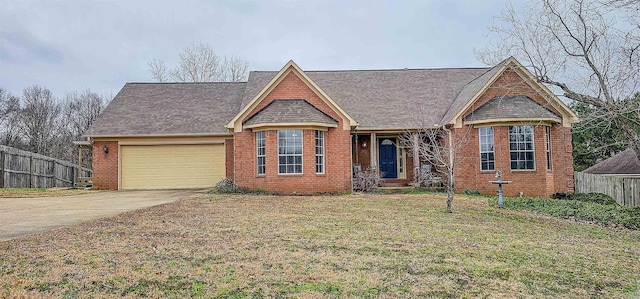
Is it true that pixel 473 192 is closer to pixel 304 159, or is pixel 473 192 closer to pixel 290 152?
pixel 304 159

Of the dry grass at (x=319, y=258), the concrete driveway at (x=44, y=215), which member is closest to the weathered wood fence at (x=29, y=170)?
the concrete driveway at (x=44, y=215)

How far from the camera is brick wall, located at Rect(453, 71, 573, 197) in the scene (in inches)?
653

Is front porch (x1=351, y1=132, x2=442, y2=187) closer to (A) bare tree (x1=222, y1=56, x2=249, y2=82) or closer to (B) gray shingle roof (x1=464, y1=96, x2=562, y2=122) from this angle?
(B) gray shingle roof (x1=464, y1=96, x2=562, y2=122)

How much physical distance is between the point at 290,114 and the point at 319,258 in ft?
36.3

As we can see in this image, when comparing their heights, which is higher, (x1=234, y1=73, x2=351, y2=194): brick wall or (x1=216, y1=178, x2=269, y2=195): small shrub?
(x1=234, y1=73, x2=351, y2=194): brick wall

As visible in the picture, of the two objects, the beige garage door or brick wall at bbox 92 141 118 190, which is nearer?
brick wall at bbox 92 141 118 190

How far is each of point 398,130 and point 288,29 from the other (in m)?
9.72

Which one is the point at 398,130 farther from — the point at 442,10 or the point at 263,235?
the point at 263,235

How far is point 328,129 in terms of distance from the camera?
17266mm

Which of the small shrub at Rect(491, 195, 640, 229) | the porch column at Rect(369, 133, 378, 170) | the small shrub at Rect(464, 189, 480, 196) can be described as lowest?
the small shrub at Rect(491, 195, 640, 229)

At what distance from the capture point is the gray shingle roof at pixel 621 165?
2748cm

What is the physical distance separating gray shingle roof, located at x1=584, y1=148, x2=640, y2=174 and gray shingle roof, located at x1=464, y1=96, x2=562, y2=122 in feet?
47.3

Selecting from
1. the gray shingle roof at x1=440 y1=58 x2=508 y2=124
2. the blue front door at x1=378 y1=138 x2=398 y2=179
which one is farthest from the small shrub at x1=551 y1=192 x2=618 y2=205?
the blue front door at x1=378 y1=138 x2=398 y2=179

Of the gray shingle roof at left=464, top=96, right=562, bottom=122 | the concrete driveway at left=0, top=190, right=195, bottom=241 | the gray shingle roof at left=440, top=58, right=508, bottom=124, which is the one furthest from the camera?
the gray shingle roof at left=440, top=58, right=508, bottom=124
